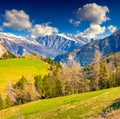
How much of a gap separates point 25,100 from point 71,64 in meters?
73.5

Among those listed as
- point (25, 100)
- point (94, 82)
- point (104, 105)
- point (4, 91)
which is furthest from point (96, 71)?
point (104, 105)

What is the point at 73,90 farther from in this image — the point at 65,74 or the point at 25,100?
the point at 25,100

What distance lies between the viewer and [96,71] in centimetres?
14312

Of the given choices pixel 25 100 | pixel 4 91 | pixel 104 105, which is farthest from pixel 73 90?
pixel 104 105

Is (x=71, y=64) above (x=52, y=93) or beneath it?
above

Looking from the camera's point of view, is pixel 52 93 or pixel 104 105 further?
pixel 52 93

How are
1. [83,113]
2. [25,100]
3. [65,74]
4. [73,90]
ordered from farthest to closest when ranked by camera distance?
[65,74] < [73,90] < [25,100] < [83,113]

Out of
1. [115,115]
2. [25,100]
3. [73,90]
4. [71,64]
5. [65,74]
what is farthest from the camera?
[71,64]

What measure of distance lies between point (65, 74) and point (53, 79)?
8707 millimetres

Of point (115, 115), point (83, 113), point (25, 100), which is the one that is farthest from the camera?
point (25, 100)

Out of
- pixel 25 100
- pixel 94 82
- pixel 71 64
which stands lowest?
pixel 25 100

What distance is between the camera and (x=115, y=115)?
2684cm

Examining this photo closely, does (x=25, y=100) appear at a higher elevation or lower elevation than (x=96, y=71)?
lower

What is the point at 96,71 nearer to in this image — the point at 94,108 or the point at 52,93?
the point at 52,93
